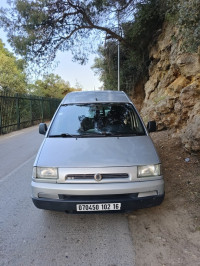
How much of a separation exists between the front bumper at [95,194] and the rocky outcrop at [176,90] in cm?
258

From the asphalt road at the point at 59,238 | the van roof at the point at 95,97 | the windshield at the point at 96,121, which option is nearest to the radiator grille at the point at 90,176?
the asphalt road at the point at 59,238

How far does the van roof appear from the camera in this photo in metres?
4.23

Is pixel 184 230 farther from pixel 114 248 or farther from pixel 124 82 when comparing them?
pixel 124 82

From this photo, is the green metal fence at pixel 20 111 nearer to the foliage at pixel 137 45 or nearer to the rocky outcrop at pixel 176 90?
the foliage at pixel 137 45

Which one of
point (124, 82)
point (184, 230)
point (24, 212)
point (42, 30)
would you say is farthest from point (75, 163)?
point (124, 82)

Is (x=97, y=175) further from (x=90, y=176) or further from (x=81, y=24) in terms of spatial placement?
(x=81, y=24)

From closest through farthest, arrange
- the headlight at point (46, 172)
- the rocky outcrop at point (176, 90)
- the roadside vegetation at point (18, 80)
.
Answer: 1. the headlight at point (46, 172)
2. the rocky outcrop at point (176, 90)
3. the roadside vegetation at point (18, 80)

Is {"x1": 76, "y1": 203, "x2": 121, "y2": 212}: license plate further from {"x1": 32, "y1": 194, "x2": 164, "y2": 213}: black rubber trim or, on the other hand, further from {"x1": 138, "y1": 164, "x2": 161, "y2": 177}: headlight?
{"x1": 138, "y1": 164, "x2": 161, "y2": 177}: headlight

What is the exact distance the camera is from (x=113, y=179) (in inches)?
103

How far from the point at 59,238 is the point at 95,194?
756 mm

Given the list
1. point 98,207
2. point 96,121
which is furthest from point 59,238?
point 96,121

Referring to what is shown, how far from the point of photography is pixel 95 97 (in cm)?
438

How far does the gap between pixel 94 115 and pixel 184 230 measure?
7.73 ft

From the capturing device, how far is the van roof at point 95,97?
13.9 feet
